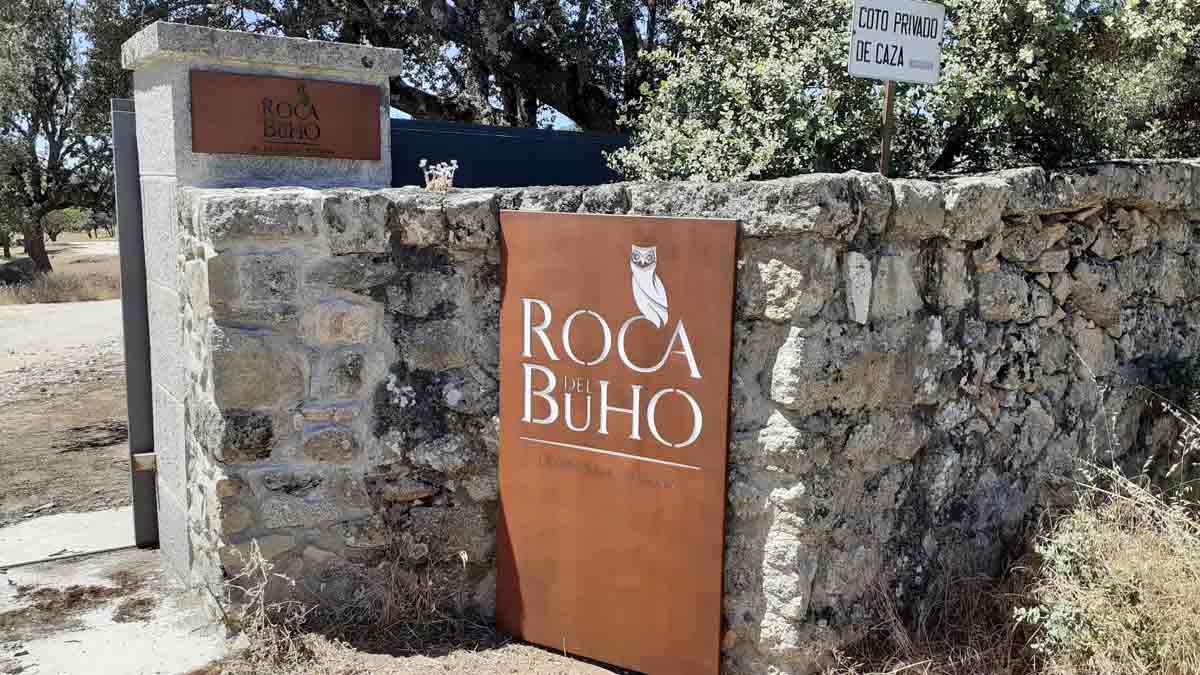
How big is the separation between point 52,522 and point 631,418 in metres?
3.66

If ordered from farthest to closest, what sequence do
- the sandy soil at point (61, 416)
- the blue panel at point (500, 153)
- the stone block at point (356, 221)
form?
1. the blue panel at point (500, 153)
2. the sandy soil at point (61, 416)
3. the stone block at point (356, 221)

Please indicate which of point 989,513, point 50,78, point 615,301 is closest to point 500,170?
point 615,301

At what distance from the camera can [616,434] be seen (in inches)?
134

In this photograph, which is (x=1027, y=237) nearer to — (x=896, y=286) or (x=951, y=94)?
(x=896, y=286)

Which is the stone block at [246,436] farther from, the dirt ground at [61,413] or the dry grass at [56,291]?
the dry grass at [56,291]

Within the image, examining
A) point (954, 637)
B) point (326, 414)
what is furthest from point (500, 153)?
point (954, 637)

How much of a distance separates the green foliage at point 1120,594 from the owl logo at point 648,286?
1561 millimetres

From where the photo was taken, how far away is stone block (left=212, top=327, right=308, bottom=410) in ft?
11.4

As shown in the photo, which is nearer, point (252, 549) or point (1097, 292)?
point (252, 549)

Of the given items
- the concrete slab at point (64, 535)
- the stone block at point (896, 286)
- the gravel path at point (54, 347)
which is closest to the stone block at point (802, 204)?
the stone block at point (896, 286)

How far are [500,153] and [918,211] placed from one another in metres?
4.82

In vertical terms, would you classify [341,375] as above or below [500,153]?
below

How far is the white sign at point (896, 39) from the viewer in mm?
3627

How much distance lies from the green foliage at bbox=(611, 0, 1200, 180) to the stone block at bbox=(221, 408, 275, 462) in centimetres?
322
